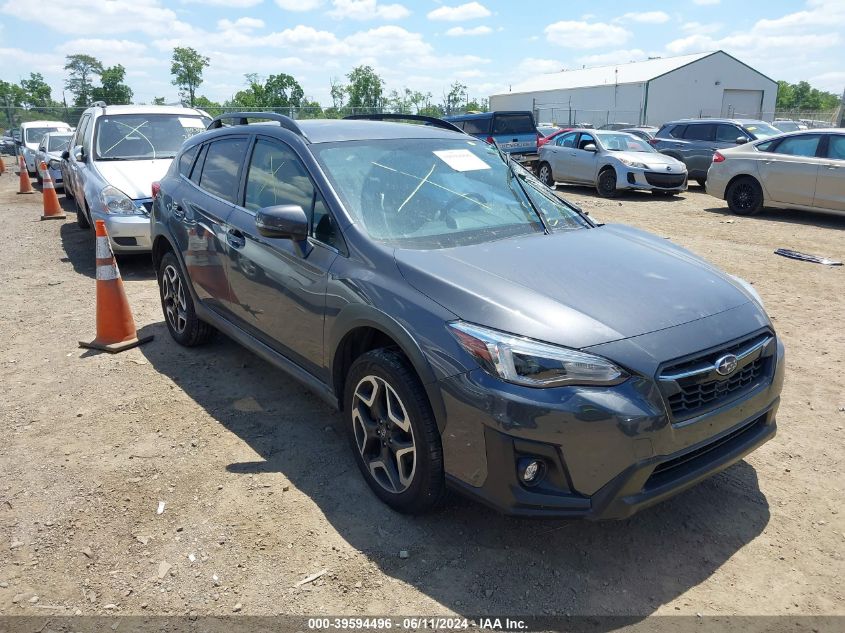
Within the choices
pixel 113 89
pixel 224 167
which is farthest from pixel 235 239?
pixel 113 89

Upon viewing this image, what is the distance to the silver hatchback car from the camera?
7.60 meters

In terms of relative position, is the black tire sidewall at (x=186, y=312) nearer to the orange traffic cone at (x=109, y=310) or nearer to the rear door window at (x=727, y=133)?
the orange traffic cone at (x=109, y=310)

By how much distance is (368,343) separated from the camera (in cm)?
323

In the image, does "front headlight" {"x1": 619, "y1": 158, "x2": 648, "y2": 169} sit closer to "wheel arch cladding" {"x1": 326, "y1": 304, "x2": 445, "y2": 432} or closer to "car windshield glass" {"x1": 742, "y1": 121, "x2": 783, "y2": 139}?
"car windshield glass" {"x1": 742, "y1": 121, "x2": 783, "y2": 139}

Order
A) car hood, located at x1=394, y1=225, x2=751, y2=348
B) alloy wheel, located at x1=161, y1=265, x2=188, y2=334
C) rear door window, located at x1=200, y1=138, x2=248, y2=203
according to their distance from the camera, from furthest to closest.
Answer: alloy wheel, located at x1=161, y1=265, x2=188, y2=334 → rear door window, located at x1=200, y1=138, x2=248, y2=203 → car hood, located at x1=394, y1=225, x2=751, y2=348

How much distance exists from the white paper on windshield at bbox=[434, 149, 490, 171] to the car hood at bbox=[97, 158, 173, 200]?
16.0 feet

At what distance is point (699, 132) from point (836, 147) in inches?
229

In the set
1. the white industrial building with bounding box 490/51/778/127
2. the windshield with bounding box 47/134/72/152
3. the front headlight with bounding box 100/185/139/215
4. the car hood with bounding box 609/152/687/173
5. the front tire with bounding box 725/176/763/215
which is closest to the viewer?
the front headlight with bounding box 100/185/139/215

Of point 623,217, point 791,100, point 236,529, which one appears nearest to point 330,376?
point 236,529

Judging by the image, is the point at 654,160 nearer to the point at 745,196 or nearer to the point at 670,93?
the point at 745,196

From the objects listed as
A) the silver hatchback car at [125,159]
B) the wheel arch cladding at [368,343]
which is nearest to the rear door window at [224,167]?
the wheel arch cladding at [368,343]

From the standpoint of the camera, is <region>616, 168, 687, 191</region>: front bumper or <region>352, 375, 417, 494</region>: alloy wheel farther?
<region>616, 168, 687, 191</region>: front bumper

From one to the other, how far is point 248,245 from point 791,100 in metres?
118

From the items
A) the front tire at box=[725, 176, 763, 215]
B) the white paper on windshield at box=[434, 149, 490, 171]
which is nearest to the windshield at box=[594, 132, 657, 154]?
the front tire at box=[725, 176, 763, 215]
